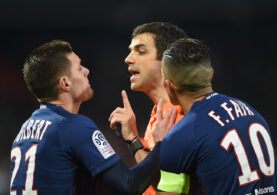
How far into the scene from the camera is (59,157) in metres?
2.17

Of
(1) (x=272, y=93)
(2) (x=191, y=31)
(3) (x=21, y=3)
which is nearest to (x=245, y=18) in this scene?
(2) (x=191, y=31)

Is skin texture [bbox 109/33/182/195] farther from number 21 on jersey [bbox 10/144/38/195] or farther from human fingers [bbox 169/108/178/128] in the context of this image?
number 21 on jersey [bbox 10/144/38/195]

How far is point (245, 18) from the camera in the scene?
7980 mm

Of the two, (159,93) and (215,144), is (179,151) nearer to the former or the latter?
(215,144)

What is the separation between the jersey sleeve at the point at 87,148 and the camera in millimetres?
2160

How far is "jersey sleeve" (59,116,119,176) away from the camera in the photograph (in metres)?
2.16

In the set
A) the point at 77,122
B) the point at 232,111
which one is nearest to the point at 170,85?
the point at 232,111

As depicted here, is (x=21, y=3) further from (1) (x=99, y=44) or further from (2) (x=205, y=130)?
(2) (x=205, y=130)

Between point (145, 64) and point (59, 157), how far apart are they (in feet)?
3.99

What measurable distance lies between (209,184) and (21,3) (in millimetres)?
7264

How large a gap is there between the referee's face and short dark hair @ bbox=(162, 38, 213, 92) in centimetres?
93

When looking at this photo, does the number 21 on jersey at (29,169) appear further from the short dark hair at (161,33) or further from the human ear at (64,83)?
the short dark hair at (161,33)

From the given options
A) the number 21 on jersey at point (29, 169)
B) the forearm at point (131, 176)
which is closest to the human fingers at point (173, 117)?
the forearm at point (131, 176)

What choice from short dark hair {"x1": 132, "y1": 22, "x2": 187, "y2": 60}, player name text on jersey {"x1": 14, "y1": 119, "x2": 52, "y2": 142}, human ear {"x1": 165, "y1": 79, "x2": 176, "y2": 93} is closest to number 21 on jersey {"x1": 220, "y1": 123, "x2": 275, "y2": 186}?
human ear {"x1": 165, "y1": 79, "x2": 176, "y2": 93}
